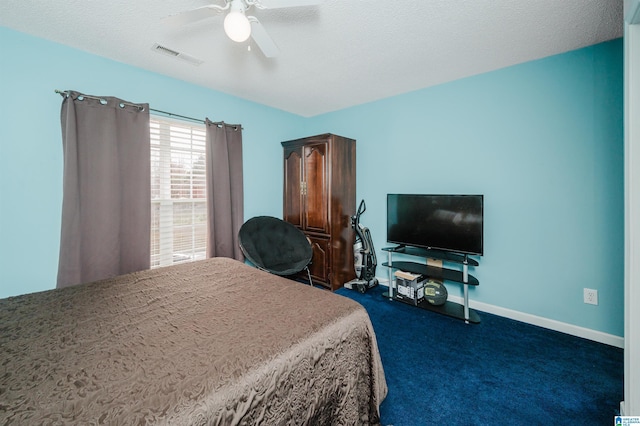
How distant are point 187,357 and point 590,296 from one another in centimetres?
317

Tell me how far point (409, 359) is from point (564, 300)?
1.64m

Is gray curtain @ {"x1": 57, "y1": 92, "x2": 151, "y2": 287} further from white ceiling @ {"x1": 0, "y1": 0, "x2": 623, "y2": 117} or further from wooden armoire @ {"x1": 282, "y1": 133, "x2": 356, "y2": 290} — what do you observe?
wooden armoire @ {"x1": 282, "y1": 133, "x2": 356, "y2": 290}

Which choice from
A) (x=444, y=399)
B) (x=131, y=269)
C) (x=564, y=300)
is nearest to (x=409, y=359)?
(x=444, y=399)

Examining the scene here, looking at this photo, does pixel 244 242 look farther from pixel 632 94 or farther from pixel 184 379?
pixel 632 94

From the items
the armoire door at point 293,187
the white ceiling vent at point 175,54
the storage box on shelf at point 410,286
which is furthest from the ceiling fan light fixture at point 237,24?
the storage box on shelf at point 410,286

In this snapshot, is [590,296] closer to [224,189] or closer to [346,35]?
[346,35]

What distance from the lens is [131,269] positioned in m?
2.62

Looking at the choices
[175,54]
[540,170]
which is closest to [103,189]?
[175,54]

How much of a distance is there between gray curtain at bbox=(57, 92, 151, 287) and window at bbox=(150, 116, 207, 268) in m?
0.23

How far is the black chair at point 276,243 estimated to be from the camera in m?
3.21

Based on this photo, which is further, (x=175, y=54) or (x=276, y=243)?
(x=276, y=243)

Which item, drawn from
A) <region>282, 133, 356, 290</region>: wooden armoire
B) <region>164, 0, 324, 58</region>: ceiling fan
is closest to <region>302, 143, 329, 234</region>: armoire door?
<region>282, 133, 356, 290</region>: wooden armoire

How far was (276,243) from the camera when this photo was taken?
3441 millimetres

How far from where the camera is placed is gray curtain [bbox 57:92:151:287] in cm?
228
